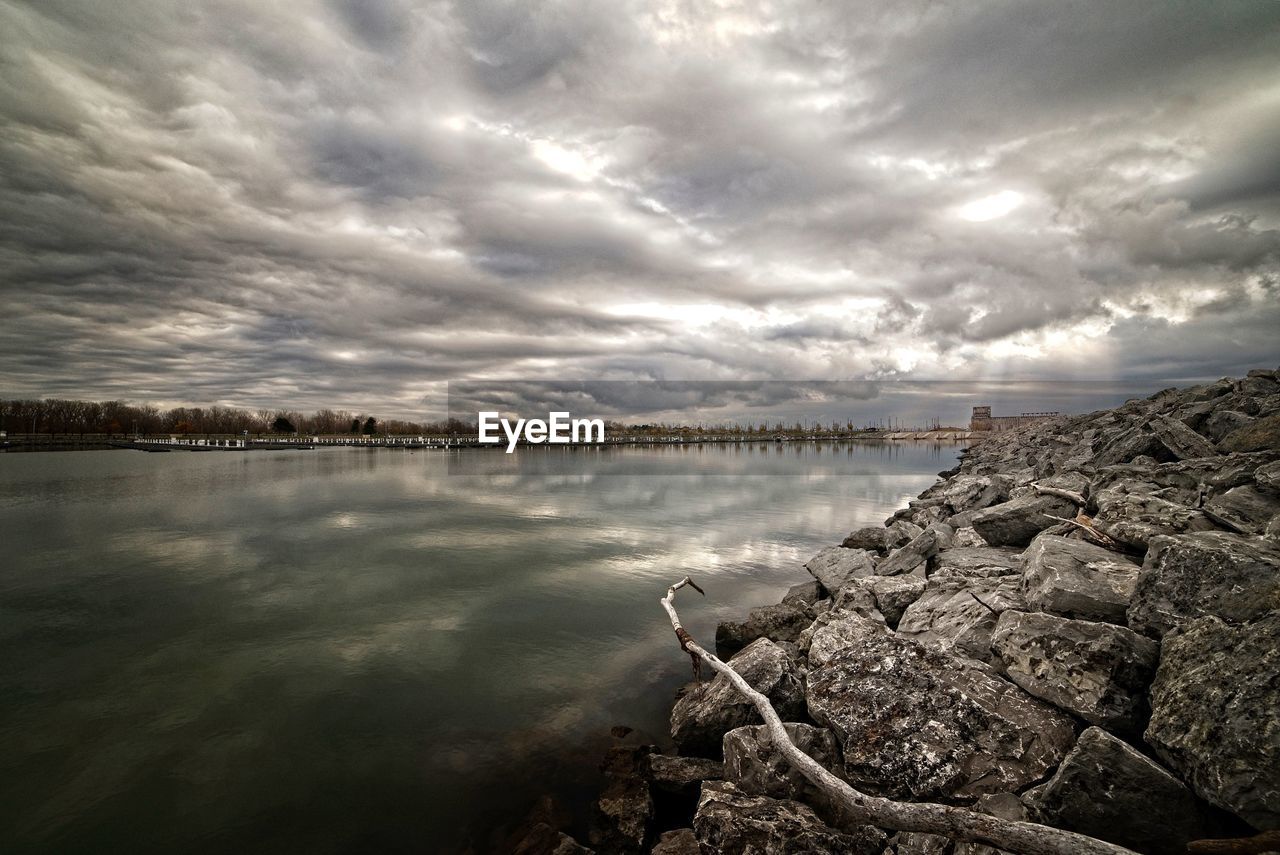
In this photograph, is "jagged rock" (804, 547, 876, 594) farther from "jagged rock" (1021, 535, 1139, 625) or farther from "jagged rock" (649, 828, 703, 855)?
"jagged rock" (649, 828, 703, 855)

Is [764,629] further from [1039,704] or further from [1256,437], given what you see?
[1256,437]

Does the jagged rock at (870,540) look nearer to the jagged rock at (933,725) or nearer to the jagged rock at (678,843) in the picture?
the jagged rock at (933,725)

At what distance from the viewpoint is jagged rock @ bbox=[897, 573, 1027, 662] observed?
7027 mm

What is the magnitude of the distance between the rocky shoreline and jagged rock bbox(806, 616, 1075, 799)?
0.7 inches

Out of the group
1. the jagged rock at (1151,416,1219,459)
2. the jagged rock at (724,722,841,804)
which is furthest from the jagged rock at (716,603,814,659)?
the jagged rock at (1151,416,1219,459)

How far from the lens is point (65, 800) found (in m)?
7.48

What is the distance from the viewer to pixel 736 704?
7.66 metres

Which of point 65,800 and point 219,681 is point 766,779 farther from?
point 219,681

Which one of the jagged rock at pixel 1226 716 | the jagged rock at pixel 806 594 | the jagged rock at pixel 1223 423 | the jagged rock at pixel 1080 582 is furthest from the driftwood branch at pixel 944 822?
the jagged rock at pixel 1223 423

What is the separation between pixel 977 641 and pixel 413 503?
38890 mm

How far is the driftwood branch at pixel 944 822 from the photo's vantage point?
155 inches

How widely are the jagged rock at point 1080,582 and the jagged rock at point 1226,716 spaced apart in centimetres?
159

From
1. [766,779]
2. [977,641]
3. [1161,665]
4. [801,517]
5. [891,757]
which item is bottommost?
[801,517]

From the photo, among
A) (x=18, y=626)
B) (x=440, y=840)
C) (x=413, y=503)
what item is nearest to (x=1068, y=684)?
(x=440, y=840)
